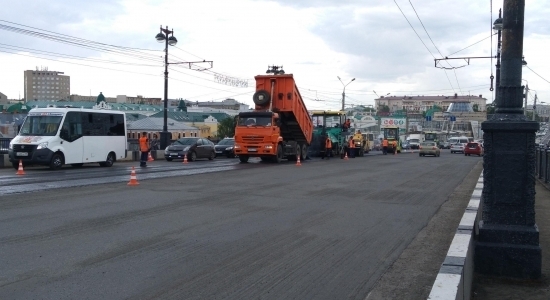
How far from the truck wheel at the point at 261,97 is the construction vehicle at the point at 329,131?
10.4 m

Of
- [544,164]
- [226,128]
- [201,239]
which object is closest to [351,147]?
[544,164]

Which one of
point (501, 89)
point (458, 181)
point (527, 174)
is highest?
point (501, 89)

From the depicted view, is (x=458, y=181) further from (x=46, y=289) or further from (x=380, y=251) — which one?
(x=46, y=289)

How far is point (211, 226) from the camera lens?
10180mm

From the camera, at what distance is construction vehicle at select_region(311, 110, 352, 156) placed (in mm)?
41094

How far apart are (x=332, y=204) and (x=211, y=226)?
13.3ft

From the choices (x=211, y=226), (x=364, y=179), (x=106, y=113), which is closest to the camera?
(x=211, y=226)

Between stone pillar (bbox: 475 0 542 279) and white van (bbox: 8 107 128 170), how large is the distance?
20567 millimetres

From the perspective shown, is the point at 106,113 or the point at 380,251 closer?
the point at 380,251

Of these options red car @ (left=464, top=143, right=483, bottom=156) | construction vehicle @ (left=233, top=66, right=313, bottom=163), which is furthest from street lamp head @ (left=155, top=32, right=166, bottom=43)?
red car @ (left=464, top=143, right=483, bottom=156)

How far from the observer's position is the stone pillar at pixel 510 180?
6.92 m

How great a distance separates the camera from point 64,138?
81.3ft

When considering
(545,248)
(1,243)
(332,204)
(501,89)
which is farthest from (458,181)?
(1,243)

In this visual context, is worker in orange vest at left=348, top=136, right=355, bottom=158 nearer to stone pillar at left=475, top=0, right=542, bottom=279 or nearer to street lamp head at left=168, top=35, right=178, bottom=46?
street lamp head at left=168, top=35, right=178, bottom=46
